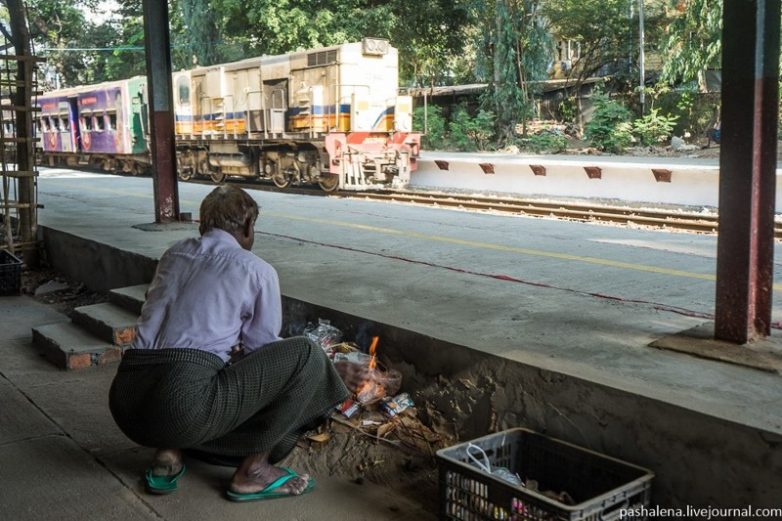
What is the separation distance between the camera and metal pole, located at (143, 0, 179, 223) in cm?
939

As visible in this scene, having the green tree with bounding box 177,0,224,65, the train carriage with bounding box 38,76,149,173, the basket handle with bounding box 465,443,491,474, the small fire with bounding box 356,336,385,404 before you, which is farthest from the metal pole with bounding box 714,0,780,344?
the green tree with bounding box 177,0,224,65

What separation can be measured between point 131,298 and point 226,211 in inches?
126

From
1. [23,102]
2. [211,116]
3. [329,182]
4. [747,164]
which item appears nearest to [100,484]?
[747,164]

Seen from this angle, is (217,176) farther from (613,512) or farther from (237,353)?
(613,512)

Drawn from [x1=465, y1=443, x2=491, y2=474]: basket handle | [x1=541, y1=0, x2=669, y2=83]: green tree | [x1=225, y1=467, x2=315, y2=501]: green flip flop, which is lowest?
[x1=225, y1=467, x2=315, y2=501]: green flip flop

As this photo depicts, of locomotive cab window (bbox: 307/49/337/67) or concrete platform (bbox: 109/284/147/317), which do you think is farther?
locomotive cab window (bbox: 307/49/337/67)

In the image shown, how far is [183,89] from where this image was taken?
75.2 feet

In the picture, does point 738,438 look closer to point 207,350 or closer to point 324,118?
point 207,350

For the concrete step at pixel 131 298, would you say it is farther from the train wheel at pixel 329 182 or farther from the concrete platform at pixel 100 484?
the train wheel at pixel 329 182

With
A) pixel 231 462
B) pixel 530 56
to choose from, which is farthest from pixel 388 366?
pixel 530 56

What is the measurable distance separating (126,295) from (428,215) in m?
5.22

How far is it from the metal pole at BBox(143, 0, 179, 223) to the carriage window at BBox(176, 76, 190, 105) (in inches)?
535

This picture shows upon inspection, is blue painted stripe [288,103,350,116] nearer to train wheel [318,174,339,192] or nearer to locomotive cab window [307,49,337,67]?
locomotive cab window [307,49,337,67]

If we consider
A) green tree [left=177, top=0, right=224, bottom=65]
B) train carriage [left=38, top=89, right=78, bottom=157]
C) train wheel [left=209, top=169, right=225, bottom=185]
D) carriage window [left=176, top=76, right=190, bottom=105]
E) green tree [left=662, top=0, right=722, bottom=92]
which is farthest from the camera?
green tree [left=177, top=0, right=224, bottom=65]
